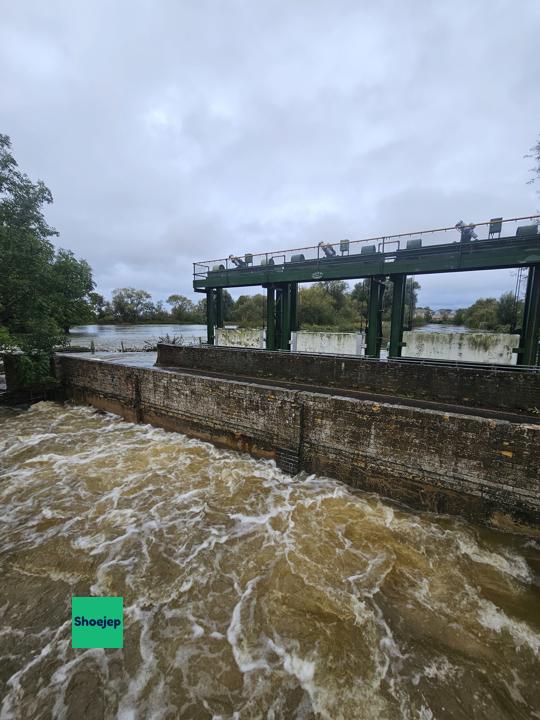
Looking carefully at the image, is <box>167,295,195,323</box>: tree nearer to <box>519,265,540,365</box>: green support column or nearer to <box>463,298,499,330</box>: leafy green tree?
<box>463,298,499,330</box>: leafy green tree

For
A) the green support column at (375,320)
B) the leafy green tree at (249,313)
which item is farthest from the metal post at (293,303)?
the leafy green tree at (249,313)

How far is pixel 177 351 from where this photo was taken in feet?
45.3

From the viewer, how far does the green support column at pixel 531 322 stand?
993 cm

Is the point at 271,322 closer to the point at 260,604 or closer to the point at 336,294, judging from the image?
the point at 260,604

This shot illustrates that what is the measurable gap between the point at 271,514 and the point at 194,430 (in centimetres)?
392

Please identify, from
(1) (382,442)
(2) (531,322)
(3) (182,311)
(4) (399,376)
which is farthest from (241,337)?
(3) (182,311)

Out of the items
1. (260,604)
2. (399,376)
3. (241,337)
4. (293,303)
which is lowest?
(260,604)

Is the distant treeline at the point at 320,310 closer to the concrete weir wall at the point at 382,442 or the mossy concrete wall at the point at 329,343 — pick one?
the mossy concrete wall at the point at 329,343

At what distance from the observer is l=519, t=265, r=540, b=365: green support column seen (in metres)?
9.93

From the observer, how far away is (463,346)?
1096 cm

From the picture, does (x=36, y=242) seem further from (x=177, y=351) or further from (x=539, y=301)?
(x=539, y=301)

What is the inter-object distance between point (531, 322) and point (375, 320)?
16.9 feet
